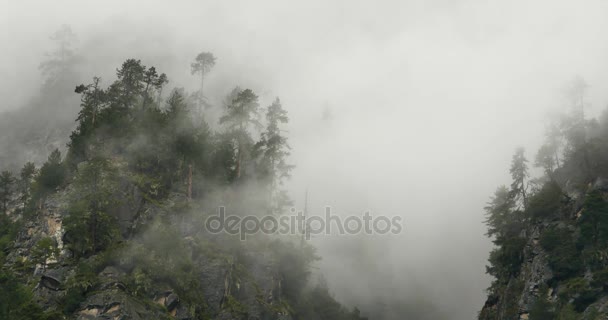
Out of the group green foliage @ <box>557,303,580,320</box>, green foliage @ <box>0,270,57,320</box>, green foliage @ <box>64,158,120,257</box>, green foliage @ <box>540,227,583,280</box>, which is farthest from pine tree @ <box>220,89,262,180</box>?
green foliage @ <box>557,303,580,320</box>

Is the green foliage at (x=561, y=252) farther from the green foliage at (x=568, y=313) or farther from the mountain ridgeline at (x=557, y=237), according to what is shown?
the green foliage at (x=568, y=313)

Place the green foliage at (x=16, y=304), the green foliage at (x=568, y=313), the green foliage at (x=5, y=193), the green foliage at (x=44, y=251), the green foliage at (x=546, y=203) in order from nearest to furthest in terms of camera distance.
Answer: the green foliage at (x=16, y=304)
the green foliage at (x=44, y=251)
the green foliage at (x=568, y=313)
the green foliage at (x=5, y=193)
the green foliage at (x=546, y=203)

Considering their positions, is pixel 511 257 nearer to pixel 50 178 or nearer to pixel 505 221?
pixel 505 221

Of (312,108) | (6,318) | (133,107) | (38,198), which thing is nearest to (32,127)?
(133,107)

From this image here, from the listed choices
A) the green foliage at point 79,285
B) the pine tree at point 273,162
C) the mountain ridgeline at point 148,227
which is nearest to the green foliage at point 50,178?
the mountain ridgeline at point 148,227

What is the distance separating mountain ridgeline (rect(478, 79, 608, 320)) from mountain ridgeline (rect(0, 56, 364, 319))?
990 inches

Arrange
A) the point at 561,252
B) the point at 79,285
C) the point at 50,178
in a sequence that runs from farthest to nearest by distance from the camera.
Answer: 1. the point at 561,252
2. the point at 50,178
3. the point at 79,285

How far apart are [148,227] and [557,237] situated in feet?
153

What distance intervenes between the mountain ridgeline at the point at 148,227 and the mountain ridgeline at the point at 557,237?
25154 mm

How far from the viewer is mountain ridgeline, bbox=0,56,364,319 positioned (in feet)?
154

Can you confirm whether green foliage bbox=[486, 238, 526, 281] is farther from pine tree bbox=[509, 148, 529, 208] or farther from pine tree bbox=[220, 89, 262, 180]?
pine tree bbox=[220, 89, 262, 180]

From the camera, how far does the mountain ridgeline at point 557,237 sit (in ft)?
172

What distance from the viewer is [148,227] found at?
5397cm

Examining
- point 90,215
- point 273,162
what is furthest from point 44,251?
point 273,162
